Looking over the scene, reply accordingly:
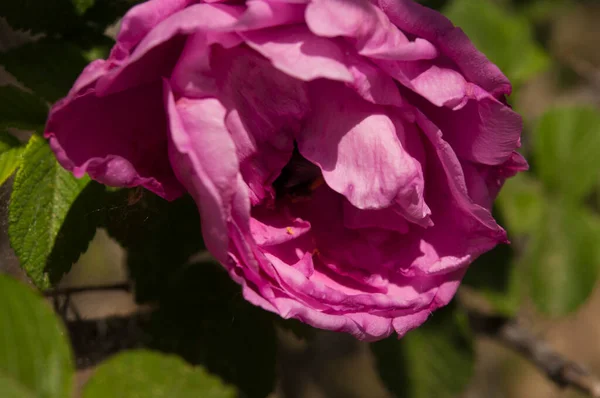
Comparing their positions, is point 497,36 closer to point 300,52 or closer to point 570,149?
point 570,149

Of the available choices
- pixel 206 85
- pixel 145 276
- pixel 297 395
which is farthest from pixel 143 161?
pixel 297 395

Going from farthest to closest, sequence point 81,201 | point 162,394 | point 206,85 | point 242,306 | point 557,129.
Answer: point 557,129 → point 242,306 → point 81,201 → point 206,85 → point 162,394

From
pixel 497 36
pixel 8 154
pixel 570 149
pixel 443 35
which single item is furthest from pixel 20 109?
pixel 570 149

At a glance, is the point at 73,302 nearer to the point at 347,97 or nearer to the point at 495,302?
the point at 347,97

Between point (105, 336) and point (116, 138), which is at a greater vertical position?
point (116, 138)

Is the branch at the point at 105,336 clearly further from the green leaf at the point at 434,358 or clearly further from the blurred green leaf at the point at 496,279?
the blurred green leaf at the point at 496,279

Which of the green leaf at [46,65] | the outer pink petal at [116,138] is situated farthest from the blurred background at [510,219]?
the outer pink petal at [116,138]

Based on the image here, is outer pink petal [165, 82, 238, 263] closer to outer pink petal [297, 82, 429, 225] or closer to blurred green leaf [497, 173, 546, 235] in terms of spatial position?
outer pink petal [297, 82, 429, 225]
